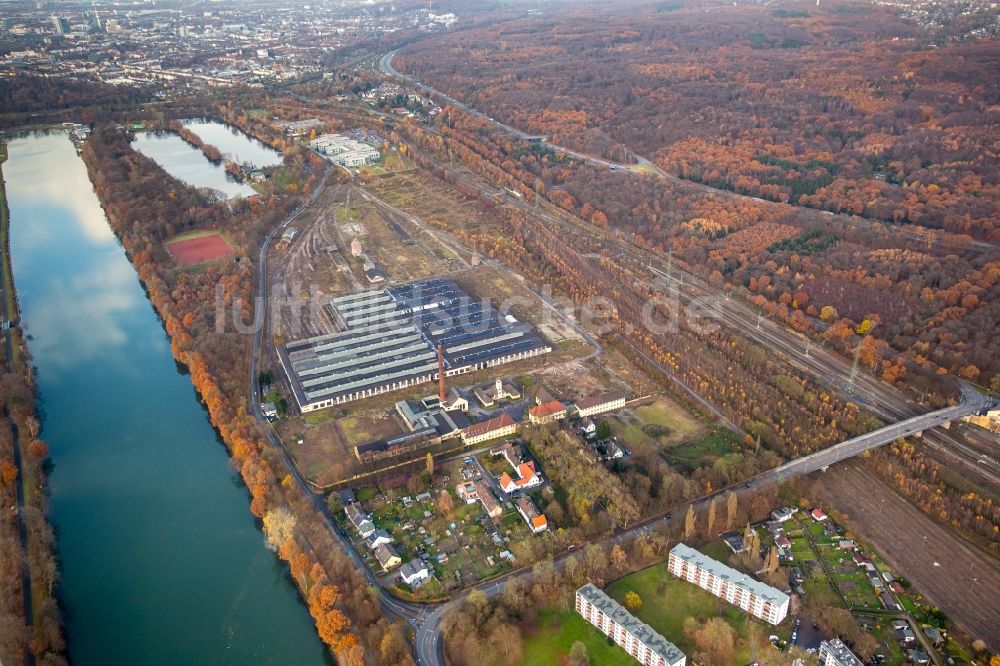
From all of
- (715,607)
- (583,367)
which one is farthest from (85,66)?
(715,607)

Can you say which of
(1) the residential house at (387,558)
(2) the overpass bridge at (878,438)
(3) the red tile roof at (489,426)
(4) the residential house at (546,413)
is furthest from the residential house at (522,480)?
(2) the overpass bridge at (878,438)

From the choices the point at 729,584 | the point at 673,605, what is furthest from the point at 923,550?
the point at 673,605

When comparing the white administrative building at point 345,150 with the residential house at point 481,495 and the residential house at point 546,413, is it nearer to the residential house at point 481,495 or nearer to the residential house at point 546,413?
the residential house at point 546,413

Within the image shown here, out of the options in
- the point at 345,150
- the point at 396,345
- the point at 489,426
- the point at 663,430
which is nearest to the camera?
the point at 489,426

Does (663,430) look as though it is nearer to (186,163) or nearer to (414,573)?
(414,573)

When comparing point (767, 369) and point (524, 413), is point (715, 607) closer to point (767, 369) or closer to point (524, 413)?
point (524, 413)
